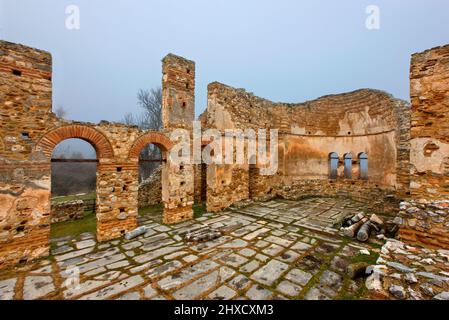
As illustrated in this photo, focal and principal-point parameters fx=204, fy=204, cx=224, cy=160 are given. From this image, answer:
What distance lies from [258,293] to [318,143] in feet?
34.9

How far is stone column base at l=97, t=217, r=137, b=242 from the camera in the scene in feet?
18.8

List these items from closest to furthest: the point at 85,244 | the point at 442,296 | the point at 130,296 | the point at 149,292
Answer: the point at 442,296 < the point at 130,296 < the point at 149,292 < the point at 85,244

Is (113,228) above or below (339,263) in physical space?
above

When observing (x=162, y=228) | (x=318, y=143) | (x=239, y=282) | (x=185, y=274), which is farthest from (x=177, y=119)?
(x=318, y=143)

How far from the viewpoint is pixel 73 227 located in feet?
23.4

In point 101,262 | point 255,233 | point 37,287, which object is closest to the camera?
point 37,287

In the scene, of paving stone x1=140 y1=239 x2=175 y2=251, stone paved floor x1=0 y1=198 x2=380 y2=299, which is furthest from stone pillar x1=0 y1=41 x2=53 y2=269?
paving stone x1=140 y1=239 x2=175 y2=251

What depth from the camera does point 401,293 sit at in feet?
8.82

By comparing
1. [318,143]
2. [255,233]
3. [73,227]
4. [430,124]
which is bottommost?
[73,227]

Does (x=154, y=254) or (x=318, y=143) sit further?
(x=318, y=143)

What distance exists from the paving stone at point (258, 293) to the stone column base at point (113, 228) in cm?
433

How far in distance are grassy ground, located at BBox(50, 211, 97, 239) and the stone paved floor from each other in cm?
70

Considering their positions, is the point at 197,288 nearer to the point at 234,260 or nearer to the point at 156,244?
the point at 234,260
